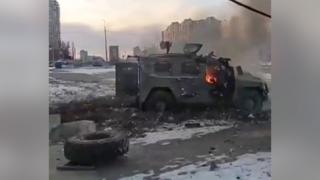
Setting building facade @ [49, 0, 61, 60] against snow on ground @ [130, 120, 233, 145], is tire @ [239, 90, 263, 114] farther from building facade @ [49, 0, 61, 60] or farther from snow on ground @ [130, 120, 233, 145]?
building facade @ [49, 0, 61, 60]

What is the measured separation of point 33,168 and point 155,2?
0.73 meters

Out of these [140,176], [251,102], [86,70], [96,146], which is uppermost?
[86,70]

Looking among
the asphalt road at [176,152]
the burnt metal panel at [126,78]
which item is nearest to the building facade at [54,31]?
the burnt metal panel at [126,78]

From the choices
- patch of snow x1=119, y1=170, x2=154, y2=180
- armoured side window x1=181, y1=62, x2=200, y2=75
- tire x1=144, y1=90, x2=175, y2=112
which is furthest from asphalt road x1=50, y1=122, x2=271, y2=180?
armoured side window x1=181, y1=62, x2=200, y2=75

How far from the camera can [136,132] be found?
165 centimetres

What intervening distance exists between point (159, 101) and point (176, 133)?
0.43ft

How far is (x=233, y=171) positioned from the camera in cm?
166

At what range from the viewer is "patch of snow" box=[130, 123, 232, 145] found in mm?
1649

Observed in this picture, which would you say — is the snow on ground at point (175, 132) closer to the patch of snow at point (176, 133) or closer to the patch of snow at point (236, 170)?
the patch of snow at point (176, 133)

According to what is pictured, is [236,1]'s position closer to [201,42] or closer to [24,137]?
[201,42]

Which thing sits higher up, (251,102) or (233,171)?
(251,102)

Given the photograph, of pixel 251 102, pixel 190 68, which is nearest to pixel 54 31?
pixel 190 68

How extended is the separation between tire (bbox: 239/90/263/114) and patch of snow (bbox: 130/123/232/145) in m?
0.08

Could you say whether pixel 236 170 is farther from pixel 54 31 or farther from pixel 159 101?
pixel 54 31
